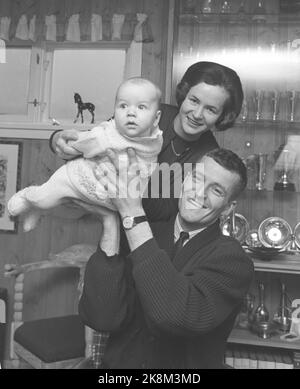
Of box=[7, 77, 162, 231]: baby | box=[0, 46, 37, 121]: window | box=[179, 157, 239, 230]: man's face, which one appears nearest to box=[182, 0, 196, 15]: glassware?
box=[0, 46, 37, 121]: window

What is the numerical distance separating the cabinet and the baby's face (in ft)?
3.22

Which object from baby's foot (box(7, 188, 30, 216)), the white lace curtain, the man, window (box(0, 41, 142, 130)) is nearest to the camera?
the man

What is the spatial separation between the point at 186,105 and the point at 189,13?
1.01 m

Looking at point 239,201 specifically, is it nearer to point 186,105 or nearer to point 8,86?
point 186,105

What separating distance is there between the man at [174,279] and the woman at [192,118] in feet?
0.24

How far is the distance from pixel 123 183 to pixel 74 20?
1555 millimetres

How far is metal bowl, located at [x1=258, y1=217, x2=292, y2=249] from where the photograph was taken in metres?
2.03

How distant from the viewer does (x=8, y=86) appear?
2.43m

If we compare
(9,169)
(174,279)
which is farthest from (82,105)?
(174,279)

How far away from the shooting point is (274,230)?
6.71ft

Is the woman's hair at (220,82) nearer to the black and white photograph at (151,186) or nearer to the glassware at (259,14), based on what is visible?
the black and white photograph at (151,186)

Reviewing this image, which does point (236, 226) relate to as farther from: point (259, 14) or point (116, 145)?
point (116, 145)

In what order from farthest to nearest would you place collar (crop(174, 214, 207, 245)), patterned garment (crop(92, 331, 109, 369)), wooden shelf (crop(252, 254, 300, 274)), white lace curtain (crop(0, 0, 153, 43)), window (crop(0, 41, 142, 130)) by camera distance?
window (crop(0, 41, 142, 130)) < white lace curtain (crop(0, 0, 153, 43)) < wooden shelf (crop(252, 254, 300, 274)) < patterned garment (crop(92, 331, 109, 369)) < collar (crop(174, 214, 207, 245))

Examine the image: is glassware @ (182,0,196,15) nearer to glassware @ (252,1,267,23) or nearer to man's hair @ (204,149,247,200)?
glassware @ (252,1,267,23)
